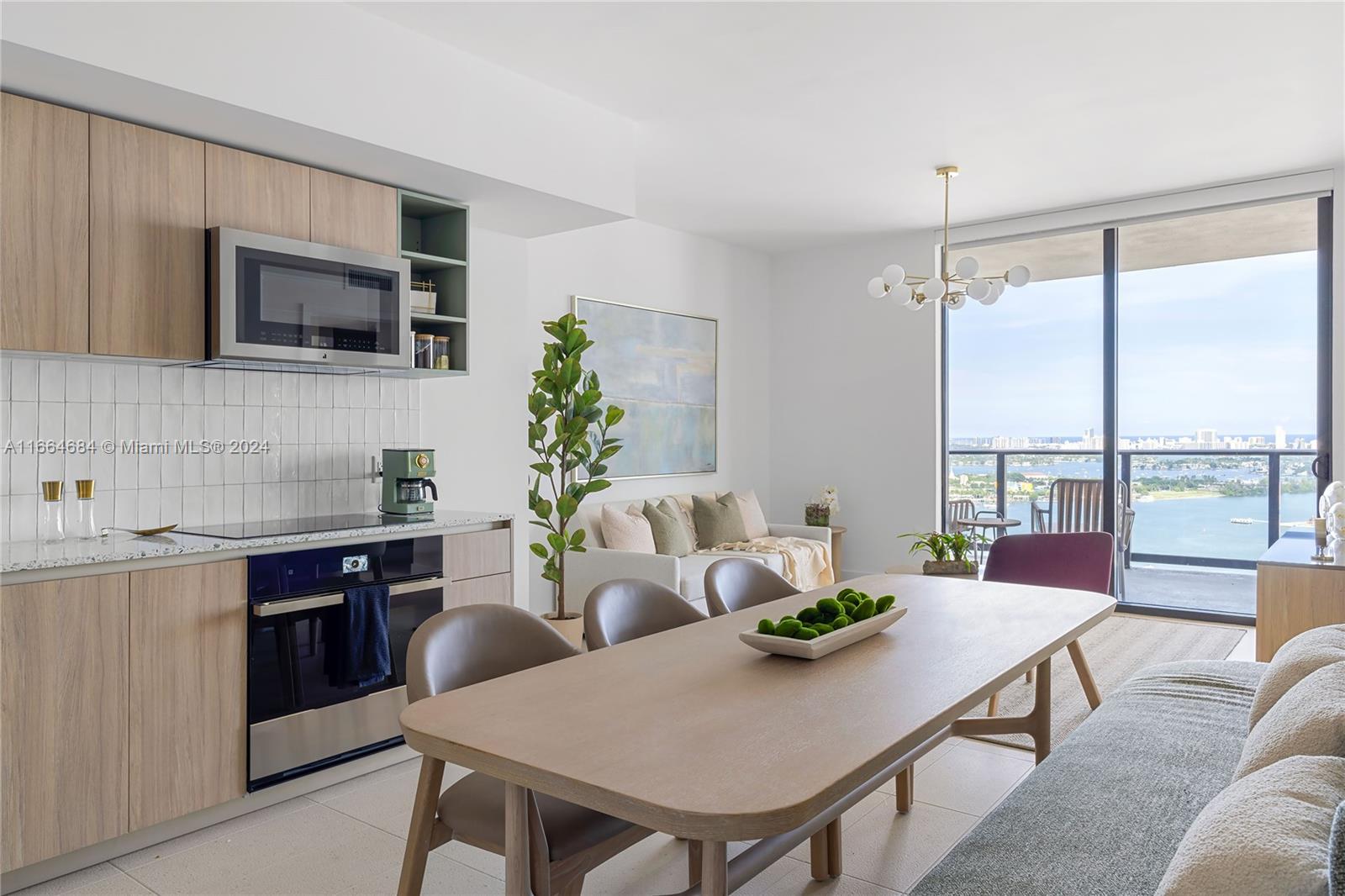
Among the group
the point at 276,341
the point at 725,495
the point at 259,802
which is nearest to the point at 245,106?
the point at 276,341

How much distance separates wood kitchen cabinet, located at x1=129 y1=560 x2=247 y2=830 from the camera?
2.61 metres

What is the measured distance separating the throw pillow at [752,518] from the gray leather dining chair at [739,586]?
3.13m

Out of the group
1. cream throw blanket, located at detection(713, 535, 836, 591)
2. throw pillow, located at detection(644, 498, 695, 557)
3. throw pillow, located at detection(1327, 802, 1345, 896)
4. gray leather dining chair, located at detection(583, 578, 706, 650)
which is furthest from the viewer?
cream throw blanket, located at detection(713, 535, 836, 591)

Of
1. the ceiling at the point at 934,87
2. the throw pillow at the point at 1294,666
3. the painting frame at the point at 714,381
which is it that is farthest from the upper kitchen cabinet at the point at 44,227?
the throw pillow at the point at 1294,666

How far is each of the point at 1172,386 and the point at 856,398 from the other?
2.18 metres

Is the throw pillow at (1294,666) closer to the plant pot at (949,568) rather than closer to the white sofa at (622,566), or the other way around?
the plant pot at (949,568)

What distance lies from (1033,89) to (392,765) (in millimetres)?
3924

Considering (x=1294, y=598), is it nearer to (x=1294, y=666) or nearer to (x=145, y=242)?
(x=1294, y=666)

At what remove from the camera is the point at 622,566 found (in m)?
4.89

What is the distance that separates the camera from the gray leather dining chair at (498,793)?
1.65 meters

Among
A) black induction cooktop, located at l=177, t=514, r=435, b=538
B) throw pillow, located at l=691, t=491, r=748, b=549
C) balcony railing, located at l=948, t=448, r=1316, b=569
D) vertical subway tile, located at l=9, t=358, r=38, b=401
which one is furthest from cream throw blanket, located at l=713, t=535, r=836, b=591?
vertical subway tile, located at l=9, t=358, r=38, b=401

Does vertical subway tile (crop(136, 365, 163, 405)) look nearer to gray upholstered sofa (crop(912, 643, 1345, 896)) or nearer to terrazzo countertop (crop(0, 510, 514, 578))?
terrazzo countertop (crop(0, 510, 514, 578))

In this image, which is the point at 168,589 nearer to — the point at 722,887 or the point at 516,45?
the point at 722,887

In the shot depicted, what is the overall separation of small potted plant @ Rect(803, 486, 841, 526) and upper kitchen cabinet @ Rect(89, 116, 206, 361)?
15.3 ft
